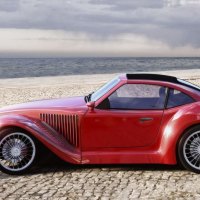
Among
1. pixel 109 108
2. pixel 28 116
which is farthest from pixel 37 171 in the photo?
pixel 109 108

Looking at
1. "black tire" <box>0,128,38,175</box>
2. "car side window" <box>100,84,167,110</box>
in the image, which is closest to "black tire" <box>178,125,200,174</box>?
"car side window" <box>100,84,167,110</box>

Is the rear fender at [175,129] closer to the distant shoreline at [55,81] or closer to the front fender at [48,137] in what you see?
the front fender at [48,137]

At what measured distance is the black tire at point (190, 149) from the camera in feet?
20.1

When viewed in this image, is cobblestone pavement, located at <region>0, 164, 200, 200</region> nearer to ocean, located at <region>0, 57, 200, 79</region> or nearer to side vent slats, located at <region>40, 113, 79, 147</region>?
side vent slats, located at <region>40, 113, 79, 147</region>

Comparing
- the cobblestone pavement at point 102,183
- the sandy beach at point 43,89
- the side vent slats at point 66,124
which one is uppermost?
the side vent slats at point 66,124

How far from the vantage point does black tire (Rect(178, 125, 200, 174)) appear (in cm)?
613

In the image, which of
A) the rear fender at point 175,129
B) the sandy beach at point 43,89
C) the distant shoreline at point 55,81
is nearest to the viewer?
the rear fender at point 175,129

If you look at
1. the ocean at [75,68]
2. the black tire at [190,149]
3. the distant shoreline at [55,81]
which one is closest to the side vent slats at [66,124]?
the black tire at [190,149]

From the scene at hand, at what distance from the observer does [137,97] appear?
21.3 ft

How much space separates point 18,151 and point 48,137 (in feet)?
1.54

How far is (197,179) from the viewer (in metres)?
5.99

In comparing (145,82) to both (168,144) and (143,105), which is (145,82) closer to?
(143,105)

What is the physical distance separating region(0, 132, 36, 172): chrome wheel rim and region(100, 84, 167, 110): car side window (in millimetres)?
1246

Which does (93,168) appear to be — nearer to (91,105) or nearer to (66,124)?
(66,124)
